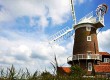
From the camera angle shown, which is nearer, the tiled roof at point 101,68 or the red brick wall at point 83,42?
the tiled roof at point 101,68

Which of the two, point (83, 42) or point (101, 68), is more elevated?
point (83, 42)

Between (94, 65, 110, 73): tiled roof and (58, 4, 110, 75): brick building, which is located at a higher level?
(58, 4, 110, 75): brick building

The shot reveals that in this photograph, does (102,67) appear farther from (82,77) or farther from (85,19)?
(82,77)

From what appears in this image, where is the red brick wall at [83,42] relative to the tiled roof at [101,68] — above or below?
above

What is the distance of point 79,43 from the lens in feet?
180

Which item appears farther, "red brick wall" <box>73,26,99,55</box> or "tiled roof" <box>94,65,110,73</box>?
"red brick wall" <box>73,26,99,55</box>

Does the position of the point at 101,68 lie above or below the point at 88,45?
below

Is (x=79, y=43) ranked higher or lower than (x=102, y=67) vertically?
higher

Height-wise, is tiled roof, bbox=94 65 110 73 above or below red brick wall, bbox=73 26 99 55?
below

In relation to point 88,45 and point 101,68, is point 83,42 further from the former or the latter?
point 101,68

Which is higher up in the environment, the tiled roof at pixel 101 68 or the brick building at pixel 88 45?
the brick building at pixel 88 45

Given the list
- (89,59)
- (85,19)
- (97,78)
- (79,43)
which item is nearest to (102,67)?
(89,59)

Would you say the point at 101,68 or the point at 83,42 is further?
the point at 83,42

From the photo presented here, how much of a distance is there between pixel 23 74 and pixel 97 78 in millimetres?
3756
